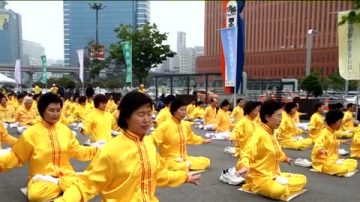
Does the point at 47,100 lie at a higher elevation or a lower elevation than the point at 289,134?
higher

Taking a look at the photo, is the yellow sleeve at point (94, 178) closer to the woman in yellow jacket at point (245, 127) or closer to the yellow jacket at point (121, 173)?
the yellow jacket at point (121, 173)

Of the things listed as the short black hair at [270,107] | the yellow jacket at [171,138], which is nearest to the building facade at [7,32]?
the yellow jacket at [171,138]

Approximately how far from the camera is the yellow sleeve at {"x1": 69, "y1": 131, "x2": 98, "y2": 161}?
15.0ft

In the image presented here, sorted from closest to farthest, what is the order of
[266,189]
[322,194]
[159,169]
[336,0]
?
[159,169], [266,189], [322,194], [336,0]

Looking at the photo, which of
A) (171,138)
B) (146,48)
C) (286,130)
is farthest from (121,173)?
(146,48)

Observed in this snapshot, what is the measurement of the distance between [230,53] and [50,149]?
743 cm

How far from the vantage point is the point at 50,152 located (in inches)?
191

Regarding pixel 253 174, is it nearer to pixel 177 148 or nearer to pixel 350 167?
pixel 177 148

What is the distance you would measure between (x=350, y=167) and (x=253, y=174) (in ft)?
8.87

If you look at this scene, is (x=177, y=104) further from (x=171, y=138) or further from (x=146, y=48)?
(x=146, y=48)

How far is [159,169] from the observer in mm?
3207

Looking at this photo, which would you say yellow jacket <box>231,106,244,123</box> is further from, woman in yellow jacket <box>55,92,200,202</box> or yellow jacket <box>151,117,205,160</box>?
woman in yellow jacket <box>55,92,200,202</box>

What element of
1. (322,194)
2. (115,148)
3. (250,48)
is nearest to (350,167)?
(322,194)

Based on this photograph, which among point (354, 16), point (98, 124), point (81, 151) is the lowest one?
point (98, 124)
